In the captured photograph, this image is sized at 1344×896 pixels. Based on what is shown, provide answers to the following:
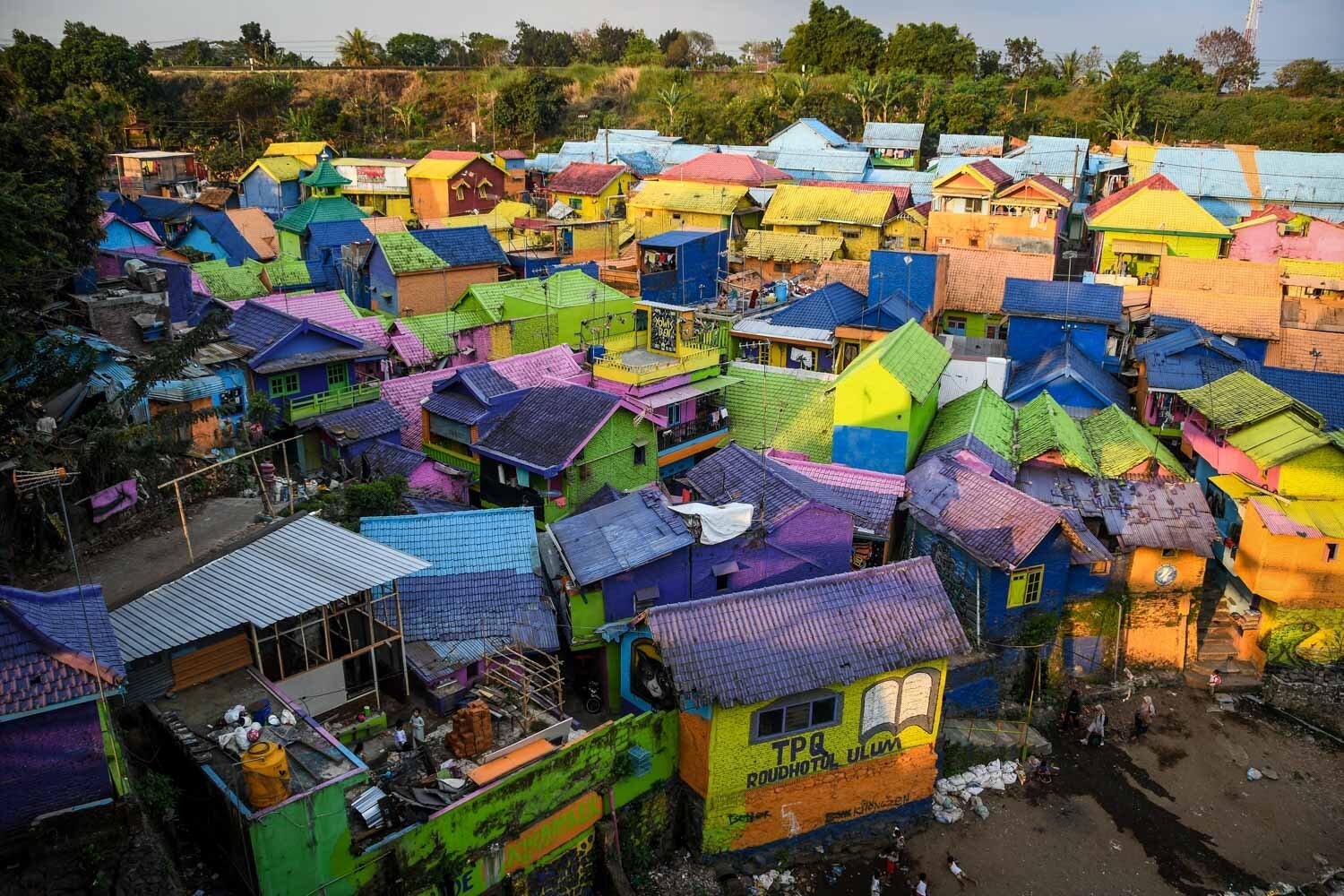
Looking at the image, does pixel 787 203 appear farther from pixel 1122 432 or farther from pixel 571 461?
pixel 571 461

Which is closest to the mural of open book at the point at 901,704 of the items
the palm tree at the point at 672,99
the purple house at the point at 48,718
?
the purple house at the point at 48,718

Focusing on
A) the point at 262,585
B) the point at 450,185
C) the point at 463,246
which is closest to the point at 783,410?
the point at 262,585

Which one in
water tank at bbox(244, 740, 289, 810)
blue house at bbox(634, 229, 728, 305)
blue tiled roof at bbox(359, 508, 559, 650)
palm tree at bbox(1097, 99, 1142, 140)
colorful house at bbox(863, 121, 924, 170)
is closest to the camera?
water tank at bbox(244, 740, 289, 810)

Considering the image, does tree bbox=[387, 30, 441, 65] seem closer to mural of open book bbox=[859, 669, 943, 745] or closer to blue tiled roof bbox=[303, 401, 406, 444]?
blue tiled roof bbox=[303, 401, 406, 444]

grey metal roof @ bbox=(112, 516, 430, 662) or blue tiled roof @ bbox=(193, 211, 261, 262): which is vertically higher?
blue tiled roof @ bbox=(193, 211, 261, 262)

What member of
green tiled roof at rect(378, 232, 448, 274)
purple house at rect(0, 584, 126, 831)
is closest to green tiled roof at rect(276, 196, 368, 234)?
green tiled roof at rect(378, 232, 448, 274)
